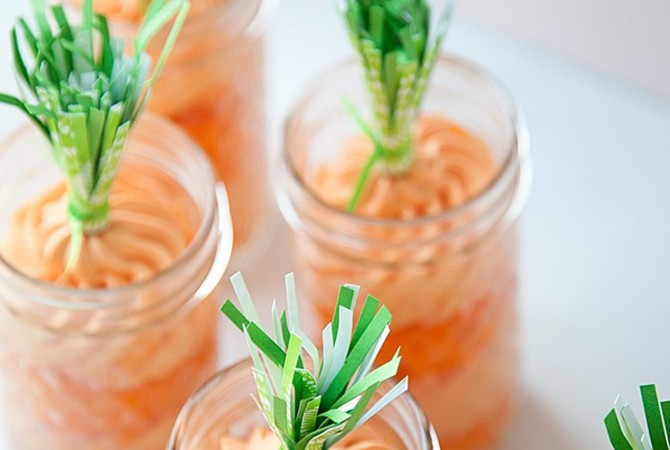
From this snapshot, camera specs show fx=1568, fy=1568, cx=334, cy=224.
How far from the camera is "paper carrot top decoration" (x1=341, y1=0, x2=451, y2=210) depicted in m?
0.97

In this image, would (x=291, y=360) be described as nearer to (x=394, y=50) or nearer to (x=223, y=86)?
(x=394, y=50)

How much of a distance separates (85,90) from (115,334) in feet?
0.48

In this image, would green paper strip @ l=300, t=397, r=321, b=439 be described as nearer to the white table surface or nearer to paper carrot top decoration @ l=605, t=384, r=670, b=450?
paper carrot top decoration @ l=605, t=384, r=670, b=450

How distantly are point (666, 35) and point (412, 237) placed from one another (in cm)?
39

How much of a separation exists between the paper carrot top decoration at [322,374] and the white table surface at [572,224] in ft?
1.05

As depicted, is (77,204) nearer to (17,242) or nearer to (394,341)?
(17,242)

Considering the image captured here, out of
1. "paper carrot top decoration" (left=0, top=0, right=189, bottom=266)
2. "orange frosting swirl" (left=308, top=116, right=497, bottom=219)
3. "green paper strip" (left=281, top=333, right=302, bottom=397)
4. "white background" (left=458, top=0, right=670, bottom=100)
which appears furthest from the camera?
"white background" (left=458, top=0, right=670, bottom=100)

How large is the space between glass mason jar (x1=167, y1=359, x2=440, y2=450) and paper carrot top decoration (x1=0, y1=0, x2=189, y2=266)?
15 cm

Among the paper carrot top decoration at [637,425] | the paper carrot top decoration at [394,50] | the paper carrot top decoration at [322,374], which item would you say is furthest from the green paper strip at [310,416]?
the paper carrot top decoration at [394,50]

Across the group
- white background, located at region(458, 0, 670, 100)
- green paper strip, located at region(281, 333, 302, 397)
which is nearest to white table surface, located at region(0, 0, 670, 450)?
white background, located at region(458, 0, 670, 100)

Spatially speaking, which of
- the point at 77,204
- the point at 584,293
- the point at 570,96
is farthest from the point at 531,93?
the point at 77,204

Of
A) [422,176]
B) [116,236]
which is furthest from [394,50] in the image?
[116,236]

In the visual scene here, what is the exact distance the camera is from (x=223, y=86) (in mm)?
1106

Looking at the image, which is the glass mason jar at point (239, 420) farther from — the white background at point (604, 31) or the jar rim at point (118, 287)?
the white background at point (604, 31)
